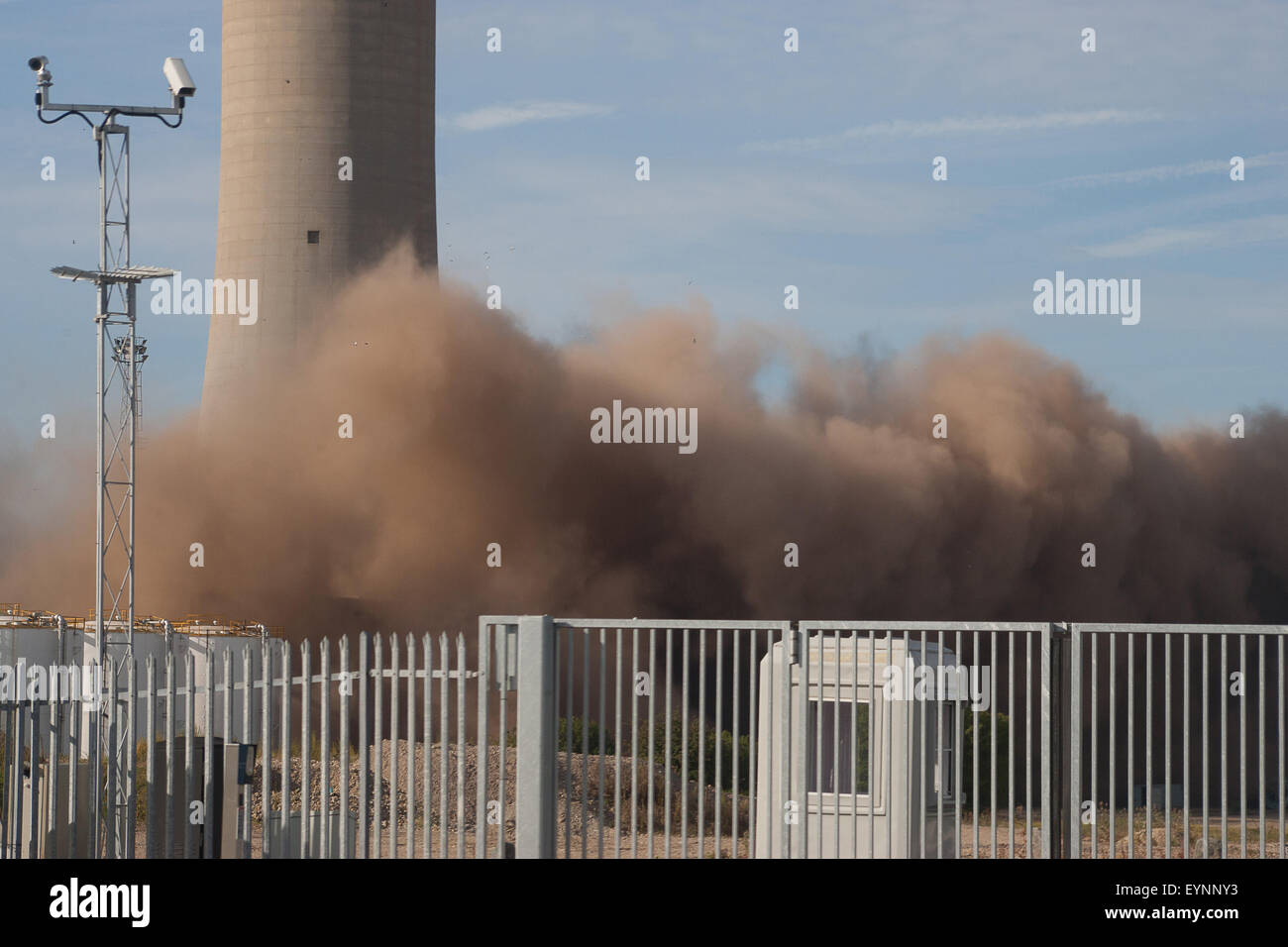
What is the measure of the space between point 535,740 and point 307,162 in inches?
1302

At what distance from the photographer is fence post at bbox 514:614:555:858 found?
9.67m

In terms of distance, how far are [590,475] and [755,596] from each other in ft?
15.7

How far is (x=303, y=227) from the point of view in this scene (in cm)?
4069

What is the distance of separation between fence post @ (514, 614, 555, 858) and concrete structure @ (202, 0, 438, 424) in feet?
105

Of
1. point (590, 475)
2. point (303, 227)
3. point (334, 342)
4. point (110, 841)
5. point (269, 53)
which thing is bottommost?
point (110, 841)

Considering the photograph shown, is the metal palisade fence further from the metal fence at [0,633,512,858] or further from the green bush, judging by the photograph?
the green bush

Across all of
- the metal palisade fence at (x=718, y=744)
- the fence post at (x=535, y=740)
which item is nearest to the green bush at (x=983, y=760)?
the metal palisade fence at (x=718, y=744)

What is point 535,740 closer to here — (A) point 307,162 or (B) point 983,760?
(B) point 983,760

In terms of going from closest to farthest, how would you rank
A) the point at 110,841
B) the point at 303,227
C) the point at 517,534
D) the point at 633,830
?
the point at 633,830
the point at 110,841
the point at 517,534
the point at 303,227

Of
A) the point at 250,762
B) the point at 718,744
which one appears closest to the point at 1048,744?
the point at 718,744

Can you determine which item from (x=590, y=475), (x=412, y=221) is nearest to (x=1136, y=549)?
(x=590, y=475)

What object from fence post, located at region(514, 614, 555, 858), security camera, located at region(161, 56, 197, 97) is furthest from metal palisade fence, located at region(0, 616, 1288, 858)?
security camera, located at region(161, 56, 197, 97)

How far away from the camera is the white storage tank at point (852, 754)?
9703 millimetres
